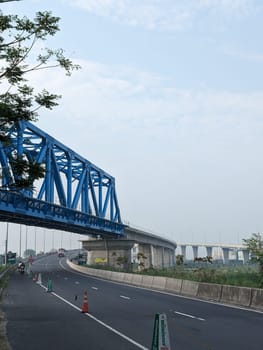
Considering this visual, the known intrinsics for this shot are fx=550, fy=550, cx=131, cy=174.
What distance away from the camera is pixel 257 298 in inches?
834

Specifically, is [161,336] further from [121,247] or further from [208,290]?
[121,247]

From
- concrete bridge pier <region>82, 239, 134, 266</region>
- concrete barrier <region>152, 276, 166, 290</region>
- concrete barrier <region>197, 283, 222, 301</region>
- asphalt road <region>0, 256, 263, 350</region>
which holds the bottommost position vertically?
asphalt road <region>0, 256, 263, 350</region>

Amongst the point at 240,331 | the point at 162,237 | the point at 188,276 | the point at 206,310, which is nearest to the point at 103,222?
the point at 162,237

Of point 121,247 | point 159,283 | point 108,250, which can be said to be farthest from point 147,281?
point 108,250

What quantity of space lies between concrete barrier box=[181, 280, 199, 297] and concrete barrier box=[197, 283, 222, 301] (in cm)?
52

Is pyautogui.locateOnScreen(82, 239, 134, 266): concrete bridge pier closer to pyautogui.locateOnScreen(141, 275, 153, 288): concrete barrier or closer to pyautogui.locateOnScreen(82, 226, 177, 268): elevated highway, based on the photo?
pyautogui.locateOnScreen(82, 226, 177, 268): elevated highway

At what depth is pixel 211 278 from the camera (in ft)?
95.0

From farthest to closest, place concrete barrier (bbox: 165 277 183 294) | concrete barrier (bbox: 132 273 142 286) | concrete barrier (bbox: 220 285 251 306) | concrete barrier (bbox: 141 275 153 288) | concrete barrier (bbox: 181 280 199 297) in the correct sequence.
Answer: concrete barrier (bbox: 132 273 142 286), concrete barrier (bbox: 141 275 153 288), concrete barrier (bbox: 165 277 183 294), concrete barrier (bbox: 181 280 199 297), concrete barrier (bbox: 220 285 251 306)

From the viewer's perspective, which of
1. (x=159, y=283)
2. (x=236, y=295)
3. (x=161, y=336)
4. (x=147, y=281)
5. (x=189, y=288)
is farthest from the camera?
(x=147, y=281)

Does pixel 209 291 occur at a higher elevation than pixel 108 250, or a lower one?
lower

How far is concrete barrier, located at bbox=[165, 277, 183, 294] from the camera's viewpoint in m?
31.3

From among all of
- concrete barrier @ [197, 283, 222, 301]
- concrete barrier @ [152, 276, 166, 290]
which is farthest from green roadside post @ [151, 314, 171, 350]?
concrete barrier @ [152, 276, 166, 290]

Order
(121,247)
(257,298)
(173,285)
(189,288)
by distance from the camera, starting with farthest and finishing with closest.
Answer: (121,247) → (173,285) → (189,288) → (257,298)

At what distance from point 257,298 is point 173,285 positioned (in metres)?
11.8
